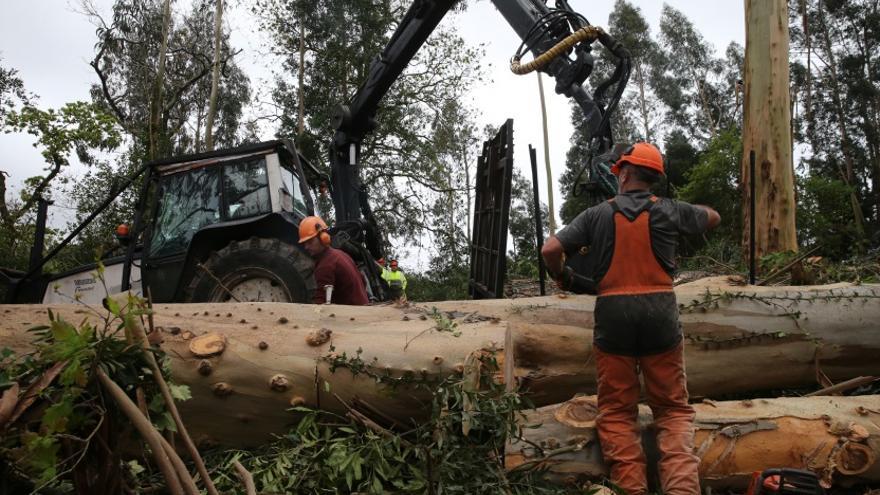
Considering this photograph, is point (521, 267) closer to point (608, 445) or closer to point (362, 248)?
point (362, 248)

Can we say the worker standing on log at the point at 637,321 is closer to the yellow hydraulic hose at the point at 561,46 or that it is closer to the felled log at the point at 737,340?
the felled log at the point at 737,340

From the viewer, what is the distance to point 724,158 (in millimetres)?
17484

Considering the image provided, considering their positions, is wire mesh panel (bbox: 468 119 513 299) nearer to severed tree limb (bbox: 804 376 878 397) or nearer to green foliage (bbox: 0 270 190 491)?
severed tree limb (bbox: 804 376 878 397)

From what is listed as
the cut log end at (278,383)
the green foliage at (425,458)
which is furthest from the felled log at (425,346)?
the green foliage at (425,458)

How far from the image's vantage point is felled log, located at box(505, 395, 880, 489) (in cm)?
290

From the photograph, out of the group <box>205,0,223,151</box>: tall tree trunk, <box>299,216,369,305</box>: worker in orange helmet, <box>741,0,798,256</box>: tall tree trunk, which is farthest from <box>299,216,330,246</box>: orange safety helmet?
<box>205,0,223,151</box>: tall tree trunk

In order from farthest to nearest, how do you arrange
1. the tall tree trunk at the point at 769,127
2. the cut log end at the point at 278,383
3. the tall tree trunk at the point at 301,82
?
the tall tree trunk at the point at 301,82
the tall tree trunk at the point at 769,127
the cut log end at the point at 278,383

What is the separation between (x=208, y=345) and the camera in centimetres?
319

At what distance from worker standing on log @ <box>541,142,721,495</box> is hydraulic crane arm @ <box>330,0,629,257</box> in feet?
9.70

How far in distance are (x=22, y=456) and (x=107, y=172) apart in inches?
888

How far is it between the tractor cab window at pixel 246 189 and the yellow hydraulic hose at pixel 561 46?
2.80 metres

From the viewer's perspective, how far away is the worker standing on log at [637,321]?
2869mm

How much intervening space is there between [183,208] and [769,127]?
19.6 feet

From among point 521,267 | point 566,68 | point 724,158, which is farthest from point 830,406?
point 724,158
